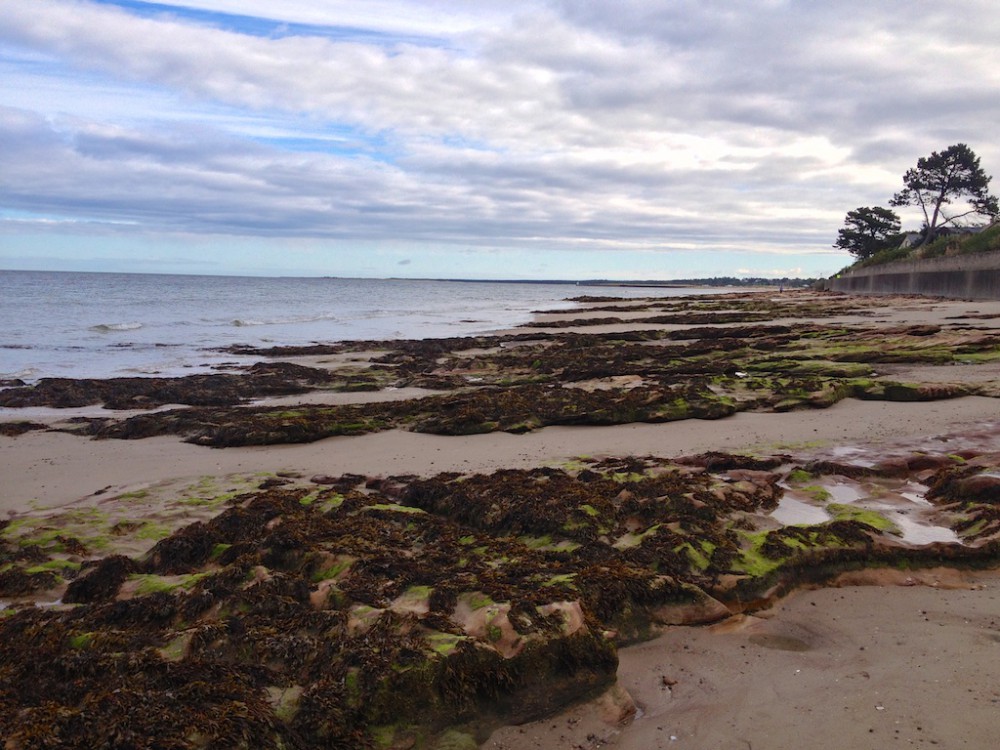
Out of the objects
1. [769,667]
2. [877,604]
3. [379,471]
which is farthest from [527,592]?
[379,471]

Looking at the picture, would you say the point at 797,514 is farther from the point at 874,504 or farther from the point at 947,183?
the point at 947,183

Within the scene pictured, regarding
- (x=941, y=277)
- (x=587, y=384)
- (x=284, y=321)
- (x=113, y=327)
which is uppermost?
(x=941, y=277)

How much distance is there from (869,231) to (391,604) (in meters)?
75.9

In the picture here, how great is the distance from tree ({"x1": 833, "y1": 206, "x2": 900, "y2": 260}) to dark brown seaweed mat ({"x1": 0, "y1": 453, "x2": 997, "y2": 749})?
70.0 meters

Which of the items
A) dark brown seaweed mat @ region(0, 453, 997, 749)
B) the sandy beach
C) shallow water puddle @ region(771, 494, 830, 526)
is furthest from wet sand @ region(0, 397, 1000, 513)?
shallow water puddle @ region(771, 494, 830, 526)

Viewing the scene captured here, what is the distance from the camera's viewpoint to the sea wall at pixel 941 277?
93.2 ft

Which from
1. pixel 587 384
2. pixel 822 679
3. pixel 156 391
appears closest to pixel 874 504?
pixel 822 679

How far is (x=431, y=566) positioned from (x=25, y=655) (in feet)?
6.79

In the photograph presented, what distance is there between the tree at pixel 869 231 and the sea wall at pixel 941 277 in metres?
16.4

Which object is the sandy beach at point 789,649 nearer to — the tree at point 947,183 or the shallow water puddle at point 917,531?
the shallow water puddle at point 917,531

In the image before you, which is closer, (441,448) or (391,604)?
(391,604)

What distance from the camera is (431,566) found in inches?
176

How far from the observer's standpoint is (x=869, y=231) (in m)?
69.4

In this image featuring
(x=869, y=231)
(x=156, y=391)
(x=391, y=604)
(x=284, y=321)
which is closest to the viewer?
(x=391, y=604)
